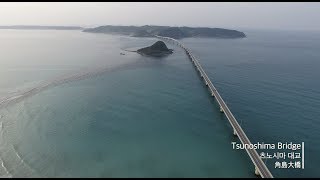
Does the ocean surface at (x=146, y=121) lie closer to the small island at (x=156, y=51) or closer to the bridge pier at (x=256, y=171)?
the bridge pier at (x=256, y=171)

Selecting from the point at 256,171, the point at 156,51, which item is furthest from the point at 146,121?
the point at 156,51

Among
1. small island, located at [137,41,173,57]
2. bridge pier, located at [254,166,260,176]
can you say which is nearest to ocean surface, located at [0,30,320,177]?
bridge pier, located at [254,166,260,176]

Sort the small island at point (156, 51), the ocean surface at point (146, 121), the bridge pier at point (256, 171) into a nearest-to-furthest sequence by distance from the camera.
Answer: the bridge pier at point (256, 171) → the ocean surface at point (146, 121) → the small island at point (156, 51)

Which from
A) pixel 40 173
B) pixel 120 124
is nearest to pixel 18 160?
pixel 40 173

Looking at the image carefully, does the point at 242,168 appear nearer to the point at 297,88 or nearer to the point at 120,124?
the point at 120,124

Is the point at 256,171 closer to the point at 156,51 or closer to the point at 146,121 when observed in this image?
the point at 146,121

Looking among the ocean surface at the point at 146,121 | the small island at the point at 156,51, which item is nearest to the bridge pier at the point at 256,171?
the ocean surface at the point at 146,121

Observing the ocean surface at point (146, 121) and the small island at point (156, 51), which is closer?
the ocean surface at point (146, 121)

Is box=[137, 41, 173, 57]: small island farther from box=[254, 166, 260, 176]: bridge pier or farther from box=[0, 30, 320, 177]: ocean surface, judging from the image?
box=[254, 166, 260, 176]: bridge pier
